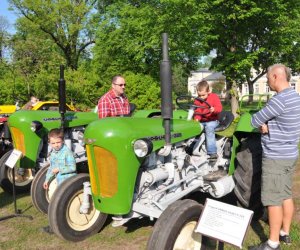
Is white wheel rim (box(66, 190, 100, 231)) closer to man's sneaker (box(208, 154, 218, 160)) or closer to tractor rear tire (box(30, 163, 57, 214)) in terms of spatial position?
tractor rear tire (box(30, 163, 57, 214))

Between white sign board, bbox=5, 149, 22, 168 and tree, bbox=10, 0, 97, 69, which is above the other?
tree, bbox=10, 0, 97, 69

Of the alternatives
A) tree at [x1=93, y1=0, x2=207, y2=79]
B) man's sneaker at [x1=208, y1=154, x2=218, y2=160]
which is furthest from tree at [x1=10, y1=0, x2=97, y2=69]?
man's sneaker at [x1=208, y1=154, x2=218, y2=160]

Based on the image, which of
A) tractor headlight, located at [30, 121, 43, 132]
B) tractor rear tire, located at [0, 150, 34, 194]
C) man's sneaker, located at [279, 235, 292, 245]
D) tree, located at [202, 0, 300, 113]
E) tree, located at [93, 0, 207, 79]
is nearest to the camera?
man's sneaker, located at [279, 235, 292, 245]

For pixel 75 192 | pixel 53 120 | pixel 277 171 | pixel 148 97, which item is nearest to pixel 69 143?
pixel 53 120

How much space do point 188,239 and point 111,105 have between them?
220 cm

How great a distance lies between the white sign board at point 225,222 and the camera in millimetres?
2641

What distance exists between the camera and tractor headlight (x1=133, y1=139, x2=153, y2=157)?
307cm

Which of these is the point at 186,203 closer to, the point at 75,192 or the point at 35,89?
the point at 75,192

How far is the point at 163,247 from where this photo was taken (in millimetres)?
2873

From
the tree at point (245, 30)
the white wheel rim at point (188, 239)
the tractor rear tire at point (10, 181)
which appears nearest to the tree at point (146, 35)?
the tree at point (245, 30)

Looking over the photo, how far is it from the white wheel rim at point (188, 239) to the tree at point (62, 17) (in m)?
26.3

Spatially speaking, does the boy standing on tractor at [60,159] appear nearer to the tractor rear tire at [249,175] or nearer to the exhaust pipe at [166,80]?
the exhaust pipe at [166,80]

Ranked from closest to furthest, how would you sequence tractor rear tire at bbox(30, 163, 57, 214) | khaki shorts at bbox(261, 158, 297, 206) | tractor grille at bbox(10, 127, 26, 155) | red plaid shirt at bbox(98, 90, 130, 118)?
khaki shorts at bbox(261, 158, 297, 206), tractor rear tire at bbox(30, 163, 57, 214), red plaid shirt at bbox(98, 90, 130, 118), tractor grille at bbox(10, 127, 26, 155)

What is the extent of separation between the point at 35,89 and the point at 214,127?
1472cm
